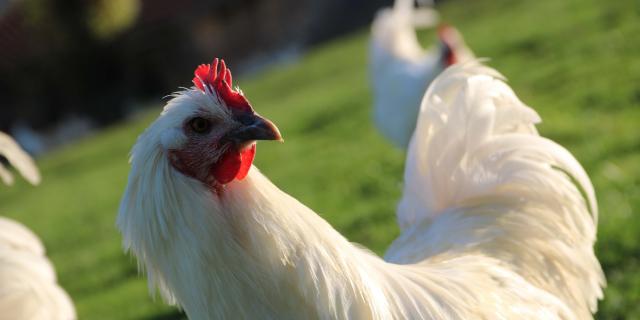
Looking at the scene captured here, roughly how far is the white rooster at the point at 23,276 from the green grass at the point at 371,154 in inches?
95.5

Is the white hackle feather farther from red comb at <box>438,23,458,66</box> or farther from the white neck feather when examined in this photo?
red comb at <box>438,23,458,66</box>

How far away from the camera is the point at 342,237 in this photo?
118 inches

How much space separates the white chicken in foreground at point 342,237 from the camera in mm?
2738

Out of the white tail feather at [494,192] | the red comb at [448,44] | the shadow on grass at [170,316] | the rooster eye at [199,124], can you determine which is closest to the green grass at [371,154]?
the shadow on grass at [170,316]

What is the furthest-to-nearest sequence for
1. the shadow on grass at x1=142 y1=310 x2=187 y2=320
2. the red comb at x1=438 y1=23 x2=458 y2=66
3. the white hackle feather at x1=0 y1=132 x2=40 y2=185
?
1. the red comb at x1=438 y1=23 x2=458 y2=66
2. the shadow on grass at x1=142 y1=310 x2=187 y2=320
3. the white hackle feather at x1=0 y1=132 x2=40 y2=185

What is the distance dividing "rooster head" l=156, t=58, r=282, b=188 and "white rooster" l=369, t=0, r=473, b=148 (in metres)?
5.28

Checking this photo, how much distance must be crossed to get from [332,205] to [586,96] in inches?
136

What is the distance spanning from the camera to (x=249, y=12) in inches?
1128

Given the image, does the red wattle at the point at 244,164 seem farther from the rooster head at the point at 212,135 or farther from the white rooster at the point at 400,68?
the white rooster at the point at 400,68

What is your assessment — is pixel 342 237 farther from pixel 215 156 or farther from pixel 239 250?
pixel 215 156

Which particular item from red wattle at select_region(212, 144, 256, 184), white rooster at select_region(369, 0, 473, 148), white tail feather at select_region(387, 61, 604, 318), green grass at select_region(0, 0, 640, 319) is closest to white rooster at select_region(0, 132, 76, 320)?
red wattle at select_region(212, 144, 256, 184)

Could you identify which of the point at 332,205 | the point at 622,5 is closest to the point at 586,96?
the point at 332,205

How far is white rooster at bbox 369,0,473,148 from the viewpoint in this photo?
8164 millimetres

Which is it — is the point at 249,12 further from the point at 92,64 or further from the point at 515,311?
the point at 515,311
